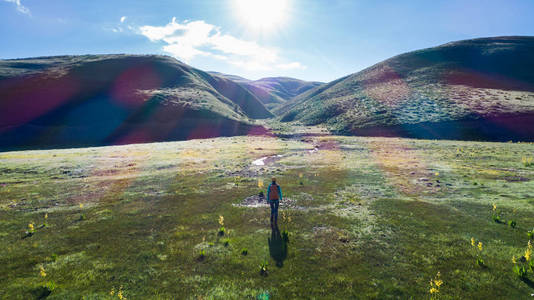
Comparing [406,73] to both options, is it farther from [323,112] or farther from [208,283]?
[208,283]

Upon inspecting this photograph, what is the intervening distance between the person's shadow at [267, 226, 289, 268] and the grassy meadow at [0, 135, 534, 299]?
94 millimetres

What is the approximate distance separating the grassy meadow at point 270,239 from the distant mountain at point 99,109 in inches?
3099

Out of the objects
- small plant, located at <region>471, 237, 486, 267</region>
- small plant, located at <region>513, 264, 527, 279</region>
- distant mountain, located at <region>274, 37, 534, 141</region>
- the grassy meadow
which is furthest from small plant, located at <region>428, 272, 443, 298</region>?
distant mountain, located at <region>274, 37, 534, 141</region>

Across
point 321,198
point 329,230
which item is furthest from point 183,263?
point 321,198

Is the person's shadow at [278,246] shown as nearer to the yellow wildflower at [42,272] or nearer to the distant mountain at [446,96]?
the yellow wildflower at [42,272]

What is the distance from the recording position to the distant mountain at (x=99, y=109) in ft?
313

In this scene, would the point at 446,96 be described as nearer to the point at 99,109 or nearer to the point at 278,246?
the point at 278,246

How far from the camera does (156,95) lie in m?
130

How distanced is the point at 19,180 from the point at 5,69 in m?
179

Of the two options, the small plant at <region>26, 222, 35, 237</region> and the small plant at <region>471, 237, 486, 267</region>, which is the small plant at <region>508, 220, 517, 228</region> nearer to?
the small plant at <region>471, 237, 486, 267</region>

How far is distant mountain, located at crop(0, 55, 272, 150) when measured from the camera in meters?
95.2

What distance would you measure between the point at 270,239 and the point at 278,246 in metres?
0.99

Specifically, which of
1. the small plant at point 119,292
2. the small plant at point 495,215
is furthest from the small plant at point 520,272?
the small plant at point 119,292

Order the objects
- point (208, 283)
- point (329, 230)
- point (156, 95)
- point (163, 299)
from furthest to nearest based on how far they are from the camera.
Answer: point (156, 95)
point (329, 230)
point (208, 283)
point (163, 299)
